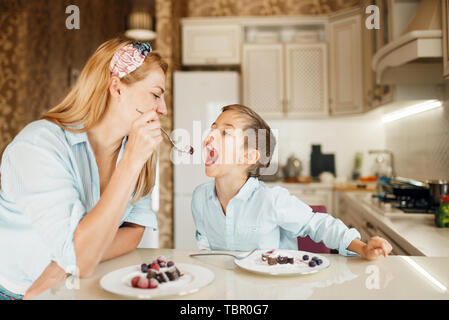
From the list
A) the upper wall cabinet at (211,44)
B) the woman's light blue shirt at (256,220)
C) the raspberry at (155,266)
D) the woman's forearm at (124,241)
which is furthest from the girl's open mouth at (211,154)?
the upper wall cabinet at (211,44)

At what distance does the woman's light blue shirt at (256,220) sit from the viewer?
3.99 ft

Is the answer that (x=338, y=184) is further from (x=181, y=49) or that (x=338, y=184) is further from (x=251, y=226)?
(x=251, y=226)

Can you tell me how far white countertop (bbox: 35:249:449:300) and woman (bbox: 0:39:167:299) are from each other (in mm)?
104

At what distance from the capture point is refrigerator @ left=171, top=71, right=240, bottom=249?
3.59 metres

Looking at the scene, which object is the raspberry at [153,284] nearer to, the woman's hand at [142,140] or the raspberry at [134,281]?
the raspberry at [134,281]

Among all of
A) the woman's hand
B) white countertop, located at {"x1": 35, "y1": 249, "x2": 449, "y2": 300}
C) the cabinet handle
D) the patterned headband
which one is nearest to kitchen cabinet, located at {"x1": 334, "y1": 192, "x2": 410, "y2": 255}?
the cabinet handle

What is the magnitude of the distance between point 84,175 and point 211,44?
3.10 meters

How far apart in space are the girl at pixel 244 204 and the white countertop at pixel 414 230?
398 millimetres

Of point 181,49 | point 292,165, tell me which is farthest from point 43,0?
point 292,165

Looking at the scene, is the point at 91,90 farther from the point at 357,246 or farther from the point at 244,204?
the point at 357,246

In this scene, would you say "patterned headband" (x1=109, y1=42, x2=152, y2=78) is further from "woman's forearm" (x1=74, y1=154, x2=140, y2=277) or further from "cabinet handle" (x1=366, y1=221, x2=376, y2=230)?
"cabinet handle" (x1=366, y1=221, x2=376, y2=230)

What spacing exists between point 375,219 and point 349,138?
2251 mm

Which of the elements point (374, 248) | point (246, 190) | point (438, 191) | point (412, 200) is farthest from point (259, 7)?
point (374, 248)

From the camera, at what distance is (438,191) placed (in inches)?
76.5
